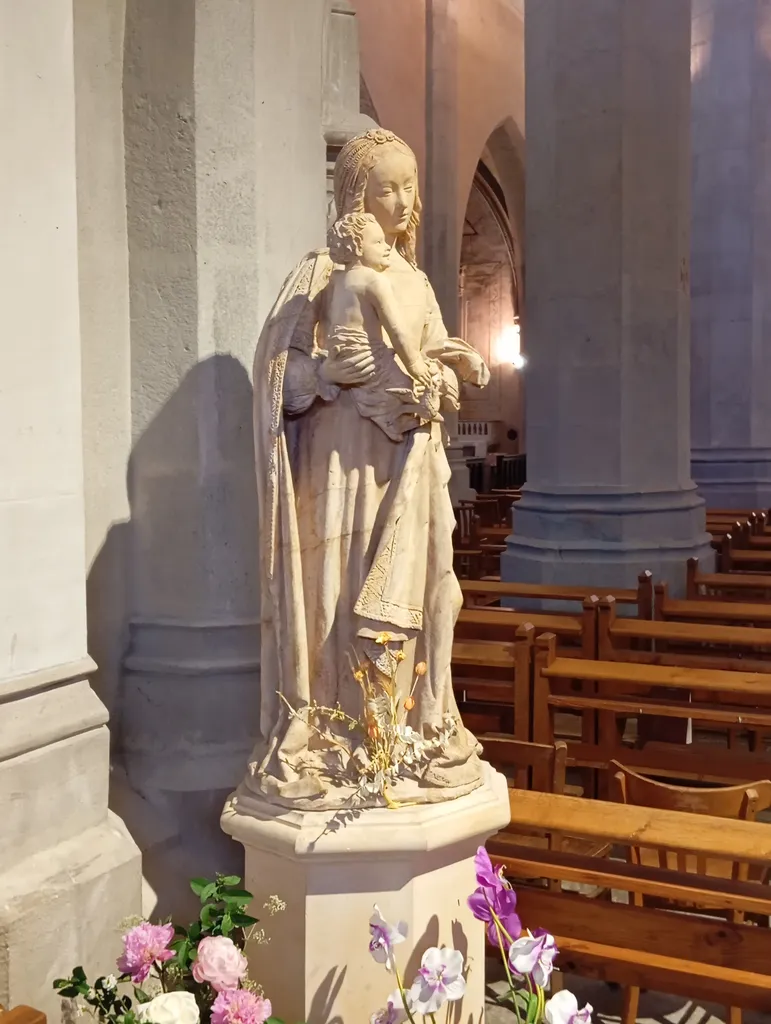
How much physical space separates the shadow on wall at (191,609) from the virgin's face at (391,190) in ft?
2.40

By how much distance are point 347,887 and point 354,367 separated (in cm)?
116

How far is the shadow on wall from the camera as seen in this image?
2.98 metres

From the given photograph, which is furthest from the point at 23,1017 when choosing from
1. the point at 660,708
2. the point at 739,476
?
the point at 739,476

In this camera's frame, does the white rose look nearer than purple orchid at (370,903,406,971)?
Yes

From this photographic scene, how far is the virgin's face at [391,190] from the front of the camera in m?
2.43

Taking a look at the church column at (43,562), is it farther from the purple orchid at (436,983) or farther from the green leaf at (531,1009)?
the green leaf at (531,1009)

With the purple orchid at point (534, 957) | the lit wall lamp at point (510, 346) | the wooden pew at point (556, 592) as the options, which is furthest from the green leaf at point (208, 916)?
the lit wall lamp at point (510, 346)

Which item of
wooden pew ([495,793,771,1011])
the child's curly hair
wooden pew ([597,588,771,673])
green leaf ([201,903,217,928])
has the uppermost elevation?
the child's curly hair

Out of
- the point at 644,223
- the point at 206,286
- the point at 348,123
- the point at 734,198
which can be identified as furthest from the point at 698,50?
the point at 206,286

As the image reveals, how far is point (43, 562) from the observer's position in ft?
7.89

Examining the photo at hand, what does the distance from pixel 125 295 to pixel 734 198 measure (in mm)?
10417

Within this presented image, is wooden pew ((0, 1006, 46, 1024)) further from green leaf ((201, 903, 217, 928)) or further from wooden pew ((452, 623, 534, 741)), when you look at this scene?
wooden pew ((452, 623, 534, 741))

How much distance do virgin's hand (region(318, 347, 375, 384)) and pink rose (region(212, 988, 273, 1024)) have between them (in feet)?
4.19

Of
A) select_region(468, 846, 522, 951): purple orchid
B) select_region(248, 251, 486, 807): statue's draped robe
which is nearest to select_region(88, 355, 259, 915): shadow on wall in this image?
select_region(248, 251, 486, 807): statue's draped robe
